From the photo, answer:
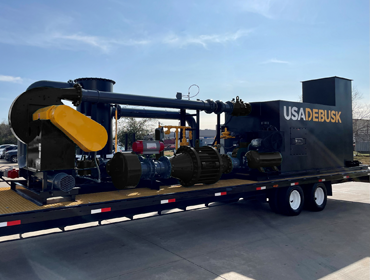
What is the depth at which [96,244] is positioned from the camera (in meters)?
5.95

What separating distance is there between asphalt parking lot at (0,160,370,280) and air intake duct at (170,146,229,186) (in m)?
0.81

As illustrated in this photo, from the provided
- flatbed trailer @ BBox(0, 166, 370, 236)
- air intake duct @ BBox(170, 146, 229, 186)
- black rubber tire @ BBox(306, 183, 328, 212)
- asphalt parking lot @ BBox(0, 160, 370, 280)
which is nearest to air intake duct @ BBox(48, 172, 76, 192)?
flatbed trailer @ BBox(0, 166, 370, 236)

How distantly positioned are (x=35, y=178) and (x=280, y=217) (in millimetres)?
5835

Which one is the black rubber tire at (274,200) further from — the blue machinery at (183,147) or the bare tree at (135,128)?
the bare tree at (135,128)

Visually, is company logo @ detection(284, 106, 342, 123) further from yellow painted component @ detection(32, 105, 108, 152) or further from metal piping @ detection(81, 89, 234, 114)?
yellow painted component @ detection(32, 105, 108, 152)

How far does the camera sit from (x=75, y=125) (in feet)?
14.4

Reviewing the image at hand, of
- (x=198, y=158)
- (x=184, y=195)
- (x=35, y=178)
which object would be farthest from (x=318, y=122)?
(x=35, y=178)

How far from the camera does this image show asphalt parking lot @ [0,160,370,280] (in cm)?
472

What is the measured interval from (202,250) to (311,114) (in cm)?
520

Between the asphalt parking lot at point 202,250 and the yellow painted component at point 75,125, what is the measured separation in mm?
1552

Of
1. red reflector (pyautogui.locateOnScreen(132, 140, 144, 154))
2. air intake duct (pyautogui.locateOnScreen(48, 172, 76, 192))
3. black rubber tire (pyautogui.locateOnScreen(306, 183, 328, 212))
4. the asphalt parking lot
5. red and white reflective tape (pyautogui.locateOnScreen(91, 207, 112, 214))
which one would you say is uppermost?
red reflector (pyautogui.locateOnScreen(132, 140, 144, 154))

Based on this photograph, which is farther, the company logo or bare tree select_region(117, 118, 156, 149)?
bare tree select_region(117, 118, 156, 149)

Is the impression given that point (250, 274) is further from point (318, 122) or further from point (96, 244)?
point (318, 122)

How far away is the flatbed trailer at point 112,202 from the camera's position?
4.09m
